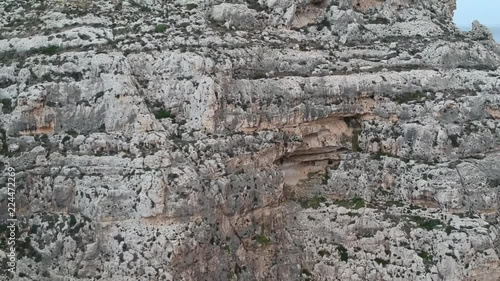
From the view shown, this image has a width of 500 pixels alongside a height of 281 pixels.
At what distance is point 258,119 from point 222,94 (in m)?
2.63

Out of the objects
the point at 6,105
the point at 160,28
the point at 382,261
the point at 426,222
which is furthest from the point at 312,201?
the point at 6,105

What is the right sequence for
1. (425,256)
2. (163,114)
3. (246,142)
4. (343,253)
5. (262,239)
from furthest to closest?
(343,253), (262,239), (246,142), (425,256), (163,114)

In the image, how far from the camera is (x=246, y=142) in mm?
31953

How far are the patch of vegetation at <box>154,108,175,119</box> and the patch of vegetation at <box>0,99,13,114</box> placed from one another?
7113 mm

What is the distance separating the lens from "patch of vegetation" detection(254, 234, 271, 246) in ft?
107

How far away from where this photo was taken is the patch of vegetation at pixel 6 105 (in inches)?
1213

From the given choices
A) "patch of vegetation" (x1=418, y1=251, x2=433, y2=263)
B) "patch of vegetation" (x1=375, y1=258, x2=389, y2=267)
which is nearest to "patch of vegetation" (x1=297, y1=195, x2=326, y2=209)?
A: "patch of vegetation" (x1=375, y1=258, x2=389, y2=267)

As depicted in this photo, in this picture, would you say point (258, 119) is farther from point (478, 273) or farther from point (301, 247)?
point (478, 273)

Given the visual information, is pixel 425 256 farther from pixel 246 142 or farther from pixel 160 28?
pixel 160 28

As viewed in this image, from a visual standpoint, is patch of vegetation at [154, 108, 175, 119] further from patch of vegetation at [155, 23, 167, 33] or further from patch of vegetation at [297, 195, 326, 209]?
patch of vegetation at [297, 195, 326, 209]

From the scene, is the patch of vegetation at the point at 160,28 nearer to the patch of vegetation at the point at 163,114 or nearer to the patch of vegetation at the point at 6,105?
the patch of vegetation at the point at 163,114

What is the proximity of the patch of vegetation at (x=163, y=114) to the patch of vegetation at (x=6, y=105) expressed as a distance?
7113 mm

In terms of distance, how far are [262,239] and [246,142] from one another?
5.24m

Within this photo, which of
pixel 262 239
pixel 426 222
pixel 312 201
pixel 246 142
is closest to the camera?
pixel 246 142
